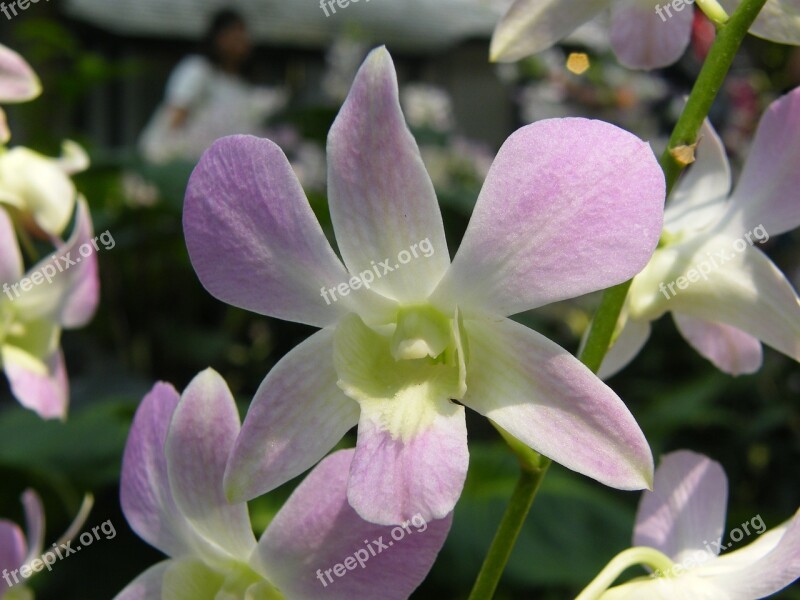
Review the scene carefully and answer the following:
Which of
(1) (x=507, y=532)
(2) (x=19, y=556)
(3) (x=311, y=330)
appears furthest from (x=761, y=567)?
(3) (x=311, y=330)

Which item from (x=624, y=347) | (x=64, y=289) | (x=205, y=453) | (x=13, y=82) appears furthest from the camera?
(x=64, y=289)

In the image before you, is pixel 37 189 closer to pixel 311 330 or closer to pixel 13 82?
pixel 13 82

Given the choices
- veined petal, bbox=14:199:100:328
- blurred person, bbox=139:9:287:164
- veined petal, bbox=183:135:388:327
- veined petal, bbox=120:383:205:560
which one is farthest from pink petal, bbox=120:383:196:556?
blurred person, bbox=139:9:287:164

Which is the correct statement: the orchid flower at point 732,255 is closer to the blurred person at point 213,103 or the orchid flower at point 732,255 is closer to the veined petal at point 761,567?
the veined petal at point 761,567

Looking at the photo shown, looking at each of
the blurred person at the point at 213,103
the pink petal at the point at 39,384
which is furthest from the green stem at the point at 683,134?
the blurred person at the point at 213,103

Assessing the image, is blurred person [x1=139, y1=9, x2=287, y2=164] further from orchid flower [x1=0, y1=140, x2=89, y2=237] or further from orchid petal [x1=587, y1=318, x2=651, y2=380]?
orchid petal [x1=587, y1=318, x2=651, y2=380]
